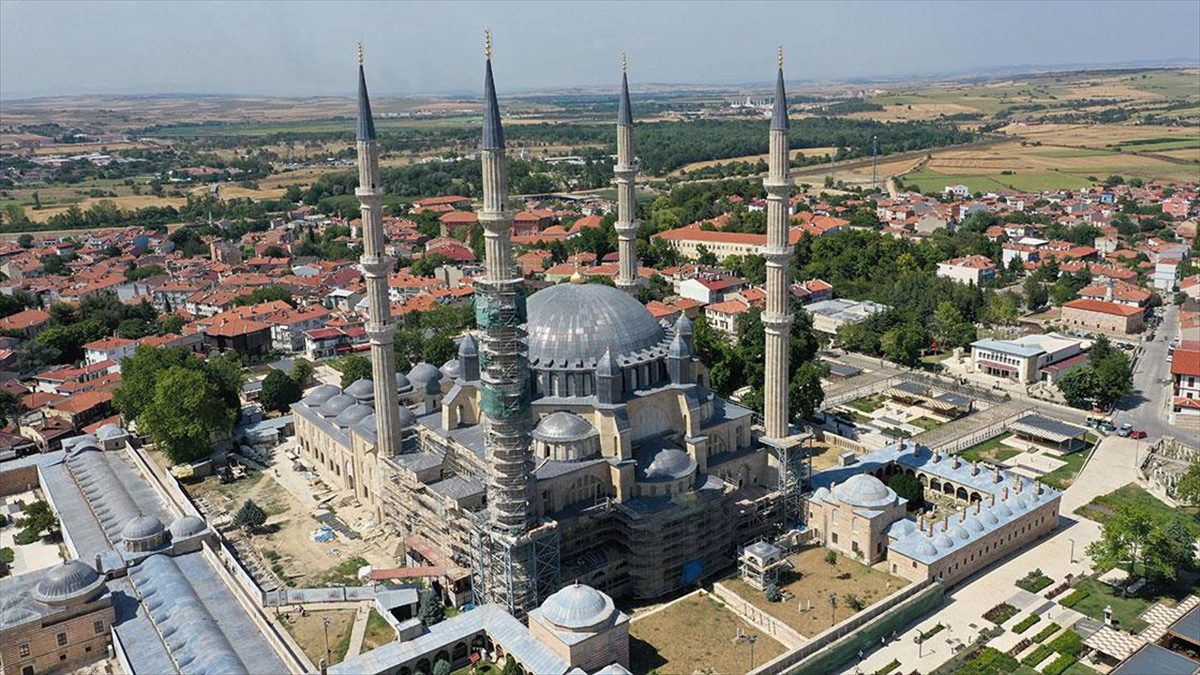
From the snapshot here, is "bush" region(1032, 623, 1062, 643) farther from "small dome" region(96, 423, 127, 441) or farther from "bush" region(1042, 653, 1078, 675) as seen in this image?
"small dome" region(96, 423, 127, 441)

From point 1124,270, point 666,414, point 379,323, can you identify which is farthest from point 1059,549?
point 1124,270

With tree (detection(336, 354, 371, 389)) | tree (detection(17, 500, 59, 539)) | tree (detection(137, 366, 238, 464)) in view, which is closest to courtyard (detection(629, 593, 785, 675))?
tree (detection(137, 366, 238, 464))

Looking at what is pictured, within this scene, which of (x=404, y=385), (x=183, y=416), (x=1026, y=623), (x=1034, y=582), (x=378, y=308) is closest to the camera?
(x=1026, y=623)

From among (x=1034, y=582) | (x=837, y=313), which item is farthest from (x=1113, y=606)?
(x=837, y=313)

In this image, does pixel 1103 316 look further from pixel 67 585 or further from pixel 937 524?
pixel 67 585

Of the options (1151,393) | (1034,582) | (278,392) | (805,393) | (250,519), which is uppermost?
(805,393)

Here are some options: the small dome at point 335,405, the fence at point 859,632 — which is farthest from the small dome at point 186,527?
the fence at point 859,632
